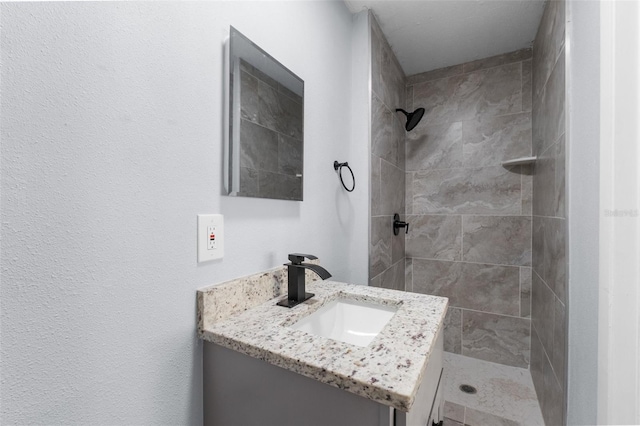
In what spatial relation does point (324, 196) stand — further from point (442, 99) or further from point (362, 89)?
point (442, 99)

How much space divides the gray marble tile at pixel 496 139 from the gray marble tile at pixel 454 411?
155 cm

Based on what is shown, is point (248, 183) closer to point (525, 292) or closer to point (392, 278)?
point (392, 278)

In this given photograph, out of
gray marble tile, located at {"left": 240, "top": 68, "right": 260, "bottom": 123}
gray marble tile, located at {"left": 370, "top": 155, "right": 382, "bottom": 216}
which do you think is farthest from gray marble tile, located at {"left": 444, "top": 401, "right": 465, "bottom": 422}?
gray marble tile, located at {"left": 240, "top": 68, "right": 260, "bottom": 123}

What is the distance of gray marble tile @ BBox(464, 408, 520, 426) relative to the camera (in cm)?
143

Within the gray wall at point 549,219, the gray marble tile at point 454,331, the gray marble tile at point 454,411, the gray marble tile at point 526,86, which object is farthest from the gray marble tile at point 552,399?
the gray marble tile at point 526,86

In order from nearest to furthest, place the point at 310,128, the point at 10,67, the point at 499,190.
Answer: the point at 10,67, the point at 310,128, the point at 499,190

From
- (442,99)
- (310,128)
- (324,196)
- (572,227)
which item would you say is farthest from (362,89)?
(572,227)

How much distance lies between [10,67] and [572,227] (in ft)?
5.18

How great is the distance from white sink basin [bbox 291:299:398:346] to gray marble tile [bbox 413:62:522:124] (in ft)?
5.73

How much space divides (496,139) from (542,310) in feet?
3.77

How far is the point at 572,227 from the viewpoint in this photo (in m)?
1.05

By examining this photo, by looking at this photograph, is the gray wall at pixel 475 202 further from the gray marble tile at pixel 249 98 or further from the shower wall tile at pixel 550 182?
the gray marble tile at pixel 249 98

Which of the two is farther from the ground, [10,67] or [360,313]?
[10,67]

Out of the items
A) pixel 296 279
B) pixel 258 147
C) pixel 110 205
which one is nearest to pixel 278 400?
pixel 296 279
